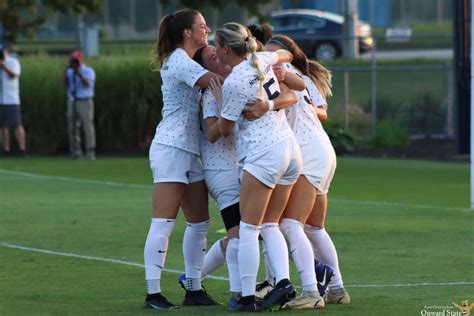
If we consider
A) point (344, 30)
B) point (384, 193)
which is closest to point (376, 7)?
point (344, 30)

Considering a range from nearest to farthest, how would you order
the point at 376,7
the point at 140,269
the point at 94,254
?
the point at 140,269, the point at 94,254, the point at 376,7

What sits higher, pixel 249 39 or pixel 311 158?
pixel 249 39

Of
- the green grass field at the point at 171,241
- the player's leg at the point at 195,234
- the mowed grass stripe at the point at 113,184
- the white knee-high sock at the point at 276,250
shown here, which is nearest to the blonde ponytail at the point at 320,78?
the player's leg at the point at 195,234

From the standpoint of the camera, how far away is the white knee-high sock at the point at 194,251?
9234 millimetres

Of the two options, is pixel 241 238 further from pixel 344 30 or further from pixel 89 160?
pixel 344 30

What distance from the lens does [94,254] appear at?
12.1 meters

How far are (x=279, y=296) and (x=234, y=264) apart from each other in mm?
406

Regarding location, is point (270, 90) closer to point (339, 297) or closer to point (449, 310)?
point (339, 297)

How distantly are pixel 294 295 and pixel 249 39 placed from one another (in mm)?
1726

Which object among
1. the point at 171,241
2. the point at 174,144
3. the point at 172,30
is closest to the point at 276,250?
the point at 174,144

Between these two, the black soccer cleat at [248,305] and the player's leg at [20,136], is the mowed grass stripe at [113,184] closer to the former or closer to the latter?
the player's leg at [20,136]

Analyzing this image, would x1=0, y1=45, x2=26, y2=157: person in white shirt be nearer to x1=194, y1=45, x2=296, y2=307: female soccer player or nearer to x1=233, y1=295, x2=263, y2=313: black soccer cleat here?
x1=194, y1=45, x2=296, y2=307: female soccer player

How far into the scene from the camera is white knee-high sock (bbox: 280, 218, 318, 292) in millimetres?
8891

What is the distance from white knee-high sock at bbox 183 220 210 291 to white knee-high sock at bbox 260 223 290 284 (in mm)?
564
